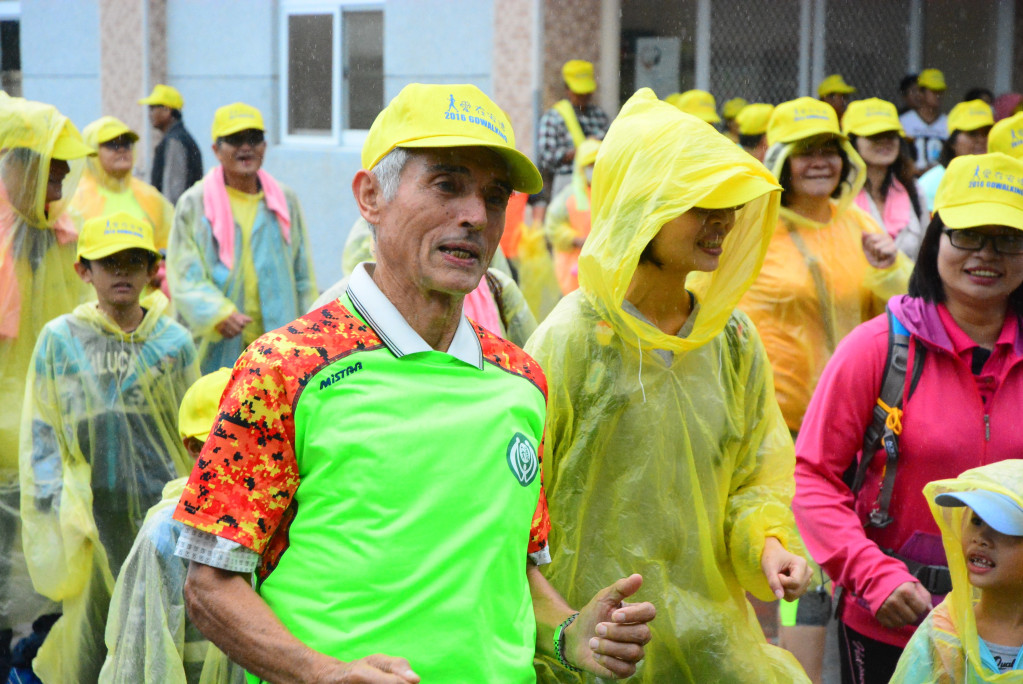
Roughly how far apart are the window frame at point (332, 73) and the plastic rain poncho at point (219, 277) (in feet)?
18.9

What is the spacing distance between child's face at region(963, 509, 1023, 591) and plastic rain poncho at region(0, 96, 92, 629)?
368cm

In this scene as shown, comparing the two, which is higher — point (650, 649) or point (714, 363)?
point (714, 363)

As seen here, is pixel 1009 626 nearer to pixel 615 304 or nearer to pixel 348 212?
pixel 615 304

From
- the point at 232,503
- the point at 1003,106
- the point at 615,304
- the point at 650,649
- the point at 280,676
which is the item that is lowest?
the point at 650,649

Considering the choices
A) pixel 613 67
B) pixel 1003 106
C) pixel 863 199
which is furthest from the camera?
pixel 613 67

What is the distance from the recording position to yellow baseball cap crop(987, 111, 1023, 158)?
6.09m

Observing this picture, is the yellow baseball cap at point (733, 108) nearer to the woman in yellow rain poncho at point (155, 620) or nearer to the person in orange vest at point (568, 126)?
the person in orange vest at point (568, 126)

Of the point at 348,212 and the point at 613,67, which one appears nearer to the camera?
the point at 613,67

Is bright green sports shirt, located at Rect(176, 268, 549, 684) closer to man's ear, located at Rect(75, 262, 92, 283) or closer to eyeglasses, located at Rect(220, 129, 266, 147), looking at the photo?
man's ear, located at Rect(75, 262, 92, 283)

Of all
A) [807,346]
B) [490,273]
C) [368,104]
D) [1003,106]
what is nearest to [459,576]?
[490,273]

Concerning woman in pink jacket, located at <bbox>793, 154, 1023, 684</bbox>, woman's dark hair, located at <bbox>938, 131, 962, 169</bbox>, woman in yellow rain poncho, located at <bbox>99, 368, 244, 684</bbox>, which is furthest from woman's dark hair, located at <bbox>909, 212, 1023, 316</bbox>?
woman's dark hair, located at <bbox>938, 131, 962, 169</bbox>

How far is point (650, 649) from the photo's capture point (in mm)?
3168

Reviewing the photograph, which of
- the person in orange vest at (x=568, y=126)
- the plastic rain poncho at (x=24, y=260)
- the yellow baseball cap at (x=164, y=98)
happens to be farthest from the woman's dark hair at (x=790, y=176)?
the yellow baseball cap at (x=164, y=98)

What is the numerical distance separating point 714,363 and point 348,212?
9012 millimetres
